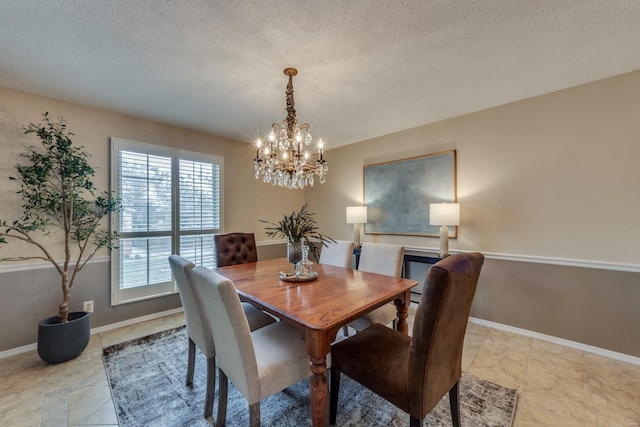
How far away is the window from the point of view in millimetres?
2914

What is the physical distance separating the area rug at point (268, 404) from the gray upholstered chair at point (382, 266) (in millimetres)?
479

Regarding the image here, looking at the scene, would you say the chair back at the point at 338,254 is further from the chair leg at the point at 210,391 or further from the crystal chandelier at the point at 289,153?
the chair leg at the point at 210,391

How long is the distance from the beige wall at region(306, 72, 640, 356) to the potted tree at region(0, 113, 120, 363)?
3.90 metres

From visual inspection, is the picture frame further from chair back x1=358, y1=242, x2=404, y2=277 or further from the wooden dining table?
the wooden dining table

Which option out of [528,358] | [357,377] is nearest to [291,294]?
[357,377]

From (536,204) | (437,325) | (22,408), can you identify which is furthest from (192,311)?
(536,204)

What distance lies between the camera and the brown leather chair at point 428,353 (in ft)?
3.57

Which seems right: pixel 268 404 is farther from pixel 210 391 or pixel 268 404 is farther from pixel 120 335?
pixel 120 335

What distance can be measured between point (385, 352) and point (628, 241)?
245 cm

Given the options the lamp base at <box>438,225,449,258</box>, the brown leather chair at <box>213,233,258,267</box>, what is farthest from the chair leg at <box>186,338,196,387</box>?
the lamp base at <box>438,225,449,258</box>

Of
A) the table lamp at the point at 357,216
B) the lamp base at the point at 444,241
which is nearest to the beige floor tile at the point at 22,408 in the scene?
the table lamp at the point at 357,216

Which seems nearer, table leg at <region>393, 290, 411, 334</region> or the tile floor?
the tile floor

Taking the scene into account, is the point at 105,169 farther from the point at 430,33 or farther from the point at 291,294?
the point at 430,33

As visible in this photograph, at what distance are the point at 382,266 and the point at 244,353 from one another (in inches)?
63.0
